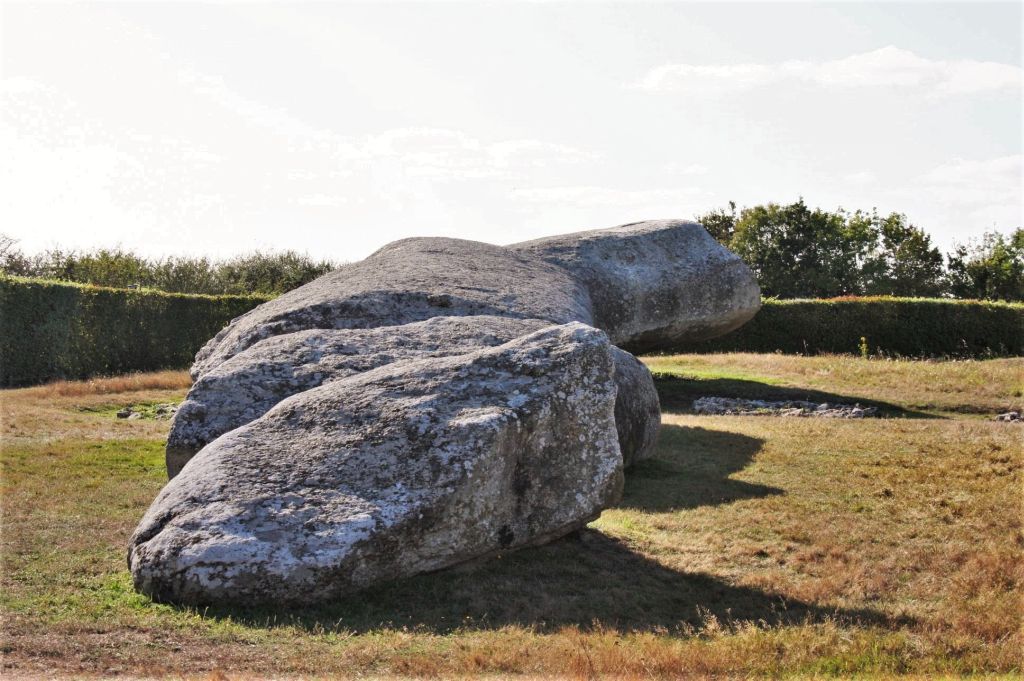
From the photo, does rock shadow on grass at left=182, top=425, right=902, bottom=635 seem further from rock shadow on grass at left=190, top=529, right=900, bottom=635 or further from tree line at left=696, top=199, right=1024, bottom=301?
tree line at left=696, top=199, right=1024, bottom=301

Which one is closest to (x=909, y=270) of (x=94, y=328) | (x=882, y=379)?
(x=882, y=379)

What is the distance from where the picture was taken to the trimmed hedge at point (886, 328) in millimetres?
32719

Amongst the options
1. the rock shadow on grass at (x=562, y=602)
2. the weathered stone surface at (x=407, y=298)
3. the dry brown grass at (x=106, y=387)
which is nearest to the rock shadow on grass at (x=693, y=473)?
the rock shadow on grass at (x=562, y=602)

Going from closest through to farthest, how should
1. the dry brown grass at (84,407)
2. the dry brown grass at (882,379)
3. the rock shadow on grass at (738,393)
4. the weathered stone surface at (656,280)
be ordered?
the dry brown grass at (84,407) < the weathered stone surface at (656,280) < the rock shadow on grass at (738,393) < the dry brown grass at (882,379)

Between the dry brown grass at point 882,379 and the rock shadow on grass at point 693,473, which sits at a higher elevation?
the dry brown grass at point 882,379

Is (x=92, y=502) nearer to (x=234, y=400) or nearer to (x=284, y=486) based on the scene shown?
(x=234, y=400)

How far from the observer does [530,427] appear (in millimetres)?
8547

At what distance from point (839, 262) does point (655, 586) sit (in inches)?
1951

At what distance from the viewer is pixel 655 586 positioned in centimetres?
847

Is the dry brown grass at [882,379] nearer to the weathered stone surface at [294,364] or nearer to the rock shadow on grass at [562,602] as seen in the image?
the weathered stone surface at [294,364]

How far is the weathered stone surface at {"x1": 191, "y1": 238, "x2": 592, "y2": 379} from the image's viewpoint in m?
13.0

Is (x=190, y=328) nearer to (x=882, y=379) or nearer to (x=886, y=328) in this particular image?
(x=882, y=379)

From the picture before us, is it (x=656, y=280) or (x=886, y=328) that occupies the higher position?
(x=656, y=280)

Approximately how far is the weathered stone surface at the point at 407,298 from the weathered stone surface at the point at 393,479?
3.97 metres
